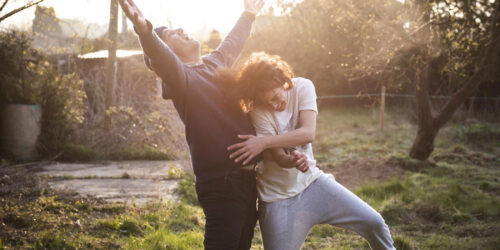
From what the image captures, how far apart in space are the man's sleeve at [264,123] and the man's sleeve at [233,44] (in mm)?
537

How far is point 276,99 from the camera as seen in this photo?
7.53ft

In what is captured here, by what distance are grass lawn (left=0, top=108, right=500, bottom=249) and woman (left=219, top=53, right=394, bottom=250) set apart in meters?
1.73

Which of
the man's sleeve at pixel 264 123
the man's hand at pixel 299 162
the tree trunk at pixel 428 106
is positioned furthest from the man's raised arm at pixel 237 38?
the tree trunk at pixel 428 106

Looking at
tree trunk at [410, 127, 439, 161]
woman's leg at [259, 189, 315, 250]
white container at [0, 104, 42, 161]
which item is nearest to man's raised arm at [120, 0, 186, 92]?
woman's leg at [259, 189, 315, 250]

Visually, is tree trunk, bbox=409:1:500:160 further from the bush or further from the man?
the bush

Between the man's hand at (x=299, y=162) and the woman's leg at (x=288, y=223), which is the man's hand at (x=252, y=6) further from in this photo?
the woman's leg at (x=288, y=223)

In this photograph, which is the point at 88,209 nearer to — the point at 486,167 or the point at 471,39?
the point at 471,39

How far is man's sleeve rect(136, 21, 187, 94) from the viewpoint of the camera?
6.65 ft

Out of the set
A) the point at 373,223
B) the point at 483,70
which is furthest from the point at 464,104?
the point at 373,223

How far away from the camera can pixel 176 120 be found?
25.5 ft

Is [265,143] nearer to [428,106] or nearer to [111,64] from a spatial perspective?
[428,106]

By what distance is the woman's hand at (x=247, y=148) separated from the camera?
2159 millimetres

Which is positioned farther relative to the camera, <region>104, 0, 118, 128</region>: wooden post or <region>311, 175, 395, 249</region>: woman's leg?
<region>104, 0, 118, 128</region>: wooden post

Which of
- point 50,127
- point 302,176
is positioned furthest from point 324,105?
point 302,176
